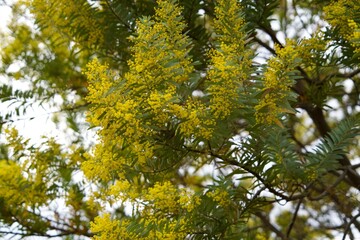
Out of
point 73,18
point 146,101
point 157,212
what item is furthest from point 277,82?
point 73,18

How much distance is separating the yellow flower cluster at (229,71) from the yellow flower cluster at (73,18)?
3.30ft

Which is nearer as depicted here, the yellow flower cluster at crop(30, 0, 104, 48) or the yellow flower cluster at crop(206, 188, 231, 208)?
the yellow flower cluster at crop(206, 188, 231, 208)

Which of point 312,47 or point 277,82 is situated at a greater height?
point 312,47

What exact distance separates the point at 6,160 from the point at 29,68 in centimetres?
59

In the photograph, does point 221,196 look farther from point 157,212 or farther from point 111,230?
point 111,230

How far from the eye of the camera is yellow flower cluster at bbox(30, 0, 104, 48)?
2.57 meters

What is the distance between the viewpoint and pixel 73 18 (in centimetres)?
254

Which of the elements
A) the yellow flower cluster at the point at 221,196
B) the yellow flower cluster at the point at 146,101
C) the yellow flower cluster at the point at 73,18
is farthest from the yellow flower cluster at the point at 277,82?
the yellow flower cluster at the point at 73,18

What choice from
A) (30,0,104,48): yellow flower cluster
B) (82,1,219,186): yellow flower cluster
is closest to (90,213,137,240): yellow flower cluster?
(82,1,219,186): yellow flower cluster

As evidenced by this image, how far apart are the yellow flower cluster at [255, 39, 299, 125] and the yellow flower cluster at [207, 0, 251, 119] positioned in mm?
75

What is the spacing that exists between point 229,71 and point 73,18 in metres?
1.21

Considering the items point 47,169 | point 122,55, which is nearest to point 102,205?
point 47,169

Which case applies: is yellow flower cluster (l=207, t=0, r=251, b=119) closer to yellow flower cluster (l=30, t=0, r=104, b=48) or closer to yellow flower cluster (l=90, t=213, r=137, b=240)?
yellow flower cluster (l=90, t=213, r=137, b=240)

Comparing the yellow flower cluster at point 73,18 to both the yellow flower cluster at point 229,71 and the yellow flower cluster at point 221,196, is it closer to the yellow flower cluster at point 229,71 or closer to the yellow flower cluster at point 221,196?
the yellow flower cluster at point 229,71
